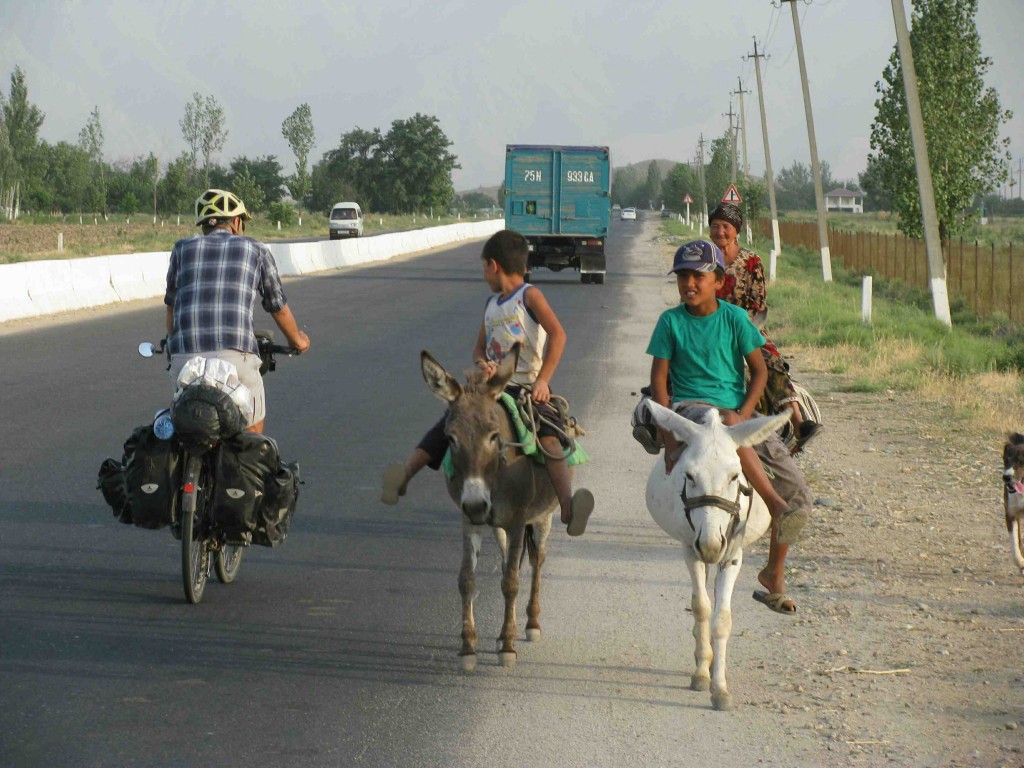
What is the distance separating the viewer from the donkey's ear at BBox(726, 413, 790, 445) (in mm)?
5383

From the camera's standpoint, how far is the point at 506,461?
5824 mm

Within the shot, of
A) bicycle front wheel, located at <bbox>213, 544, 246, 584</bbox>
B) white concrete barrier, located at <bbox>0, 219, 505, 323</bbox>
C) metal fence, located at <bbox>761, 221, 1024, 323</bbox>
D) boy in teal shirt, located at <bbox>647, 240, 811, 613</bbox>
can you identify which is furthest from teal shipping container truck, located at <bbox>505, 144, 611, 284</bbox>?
boy in teal shirt, located at <bbox>647, 240, 811, 613</bbox>

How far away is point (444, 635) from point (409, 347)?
1351 centimetres

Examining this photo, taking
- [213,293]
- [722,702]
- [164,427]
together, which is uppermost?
[213,293]

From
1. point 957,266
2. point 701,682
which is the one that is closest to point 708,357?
point 701,682

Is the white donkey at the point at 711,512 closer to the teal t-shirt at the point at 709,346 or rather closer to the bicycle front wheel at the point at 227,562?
the teal t-shirt at the point at 709,346

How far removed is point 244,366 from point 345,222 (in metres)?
67.2

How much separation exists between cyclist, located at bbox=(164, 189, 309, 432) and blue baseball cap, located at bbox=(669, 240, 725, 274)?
209 centimetres

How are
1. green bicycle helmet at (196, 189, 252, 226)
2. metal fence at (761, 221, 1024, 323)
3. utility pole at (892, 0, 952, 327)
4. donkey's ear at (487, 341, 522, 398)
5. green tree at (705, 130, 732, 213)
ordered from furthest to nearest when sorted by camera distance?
1. green tree at (705, 130, 732, 213)
2. metal fence at (761, 221, 1024, 323)
3. utility pole at (892, 0, 952, 327)
4. green bicycle helmet at (196, 189, 252, 226)
5. donkey's ear at (487, 341, 522, 398)

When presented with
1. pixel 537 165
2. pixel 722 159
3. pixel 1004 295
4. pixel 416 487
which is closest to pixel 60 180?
pixel 722 159

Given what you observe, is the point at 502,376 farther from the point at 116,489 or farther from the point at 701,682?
the point at 116,489

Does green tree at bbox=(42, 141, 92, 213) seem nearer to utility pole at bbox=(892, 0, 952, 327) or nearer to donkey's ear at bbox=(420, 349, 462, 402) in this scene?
utility pole at bbox=(892, 0, 952, 327)

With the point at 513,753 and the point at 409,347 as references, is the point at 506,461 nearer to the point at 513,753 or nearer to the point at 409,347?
the point at 513,753

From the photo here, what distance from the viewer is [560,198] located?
1479 inches
